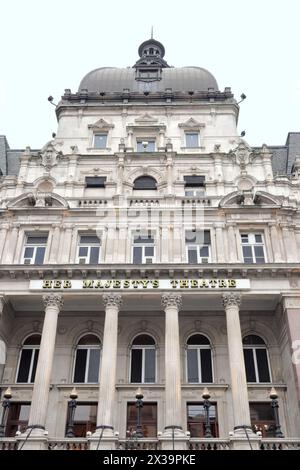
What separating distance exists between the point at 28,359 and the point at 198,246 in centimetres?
1256

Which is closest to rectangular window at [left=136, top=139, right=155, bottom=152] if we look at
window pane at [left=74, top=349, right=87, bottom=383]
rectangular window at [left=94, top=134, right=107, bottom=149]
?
rectangular window at [left=94, top=134, right=107, bottom=149]

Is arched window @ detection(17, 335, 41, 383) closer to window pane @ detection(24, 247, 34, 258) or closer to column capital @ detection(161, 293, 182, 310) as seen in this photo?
window pane @ detection(24, 247, 34, 258)

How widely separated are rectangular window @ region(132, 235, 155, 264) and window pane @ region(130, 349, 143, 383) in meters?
5.52

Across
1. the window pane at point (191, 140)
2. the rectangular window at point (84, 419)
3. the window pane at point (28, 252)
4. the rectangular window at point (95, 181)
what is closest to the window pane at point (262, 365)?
the rectangular window at point (84, 419)

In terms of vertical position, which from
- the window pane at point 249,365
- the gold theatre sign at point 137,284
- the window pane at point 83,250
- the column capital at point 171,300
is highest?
the window pane at point 83,250

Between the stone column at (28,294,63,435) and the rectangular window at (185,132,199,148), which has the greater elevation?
the rectangular window at (185,132,199,148)

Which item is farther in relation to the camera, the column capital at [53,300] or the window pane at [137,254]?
the window pane at [137,254]

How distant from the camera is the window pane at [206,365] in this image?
28.2 m

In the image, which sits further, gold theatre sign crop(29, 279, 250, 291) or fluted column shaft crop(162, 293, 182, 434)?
gold theatre sign crop(29, 279, 250, 291)

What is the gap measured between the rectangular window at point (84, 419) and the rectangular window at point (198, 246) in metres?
10.3

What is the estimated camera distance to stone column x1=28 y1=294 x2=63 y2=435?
23667 mm

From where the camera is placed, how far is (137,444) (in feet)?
75.3

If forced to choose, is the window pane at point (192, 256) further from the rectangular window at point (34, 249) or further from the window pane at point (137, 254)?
the rectangular window at point (34, 249)

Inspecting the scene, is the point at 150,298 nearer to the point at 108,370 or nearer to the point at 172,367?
the point at 172,367
